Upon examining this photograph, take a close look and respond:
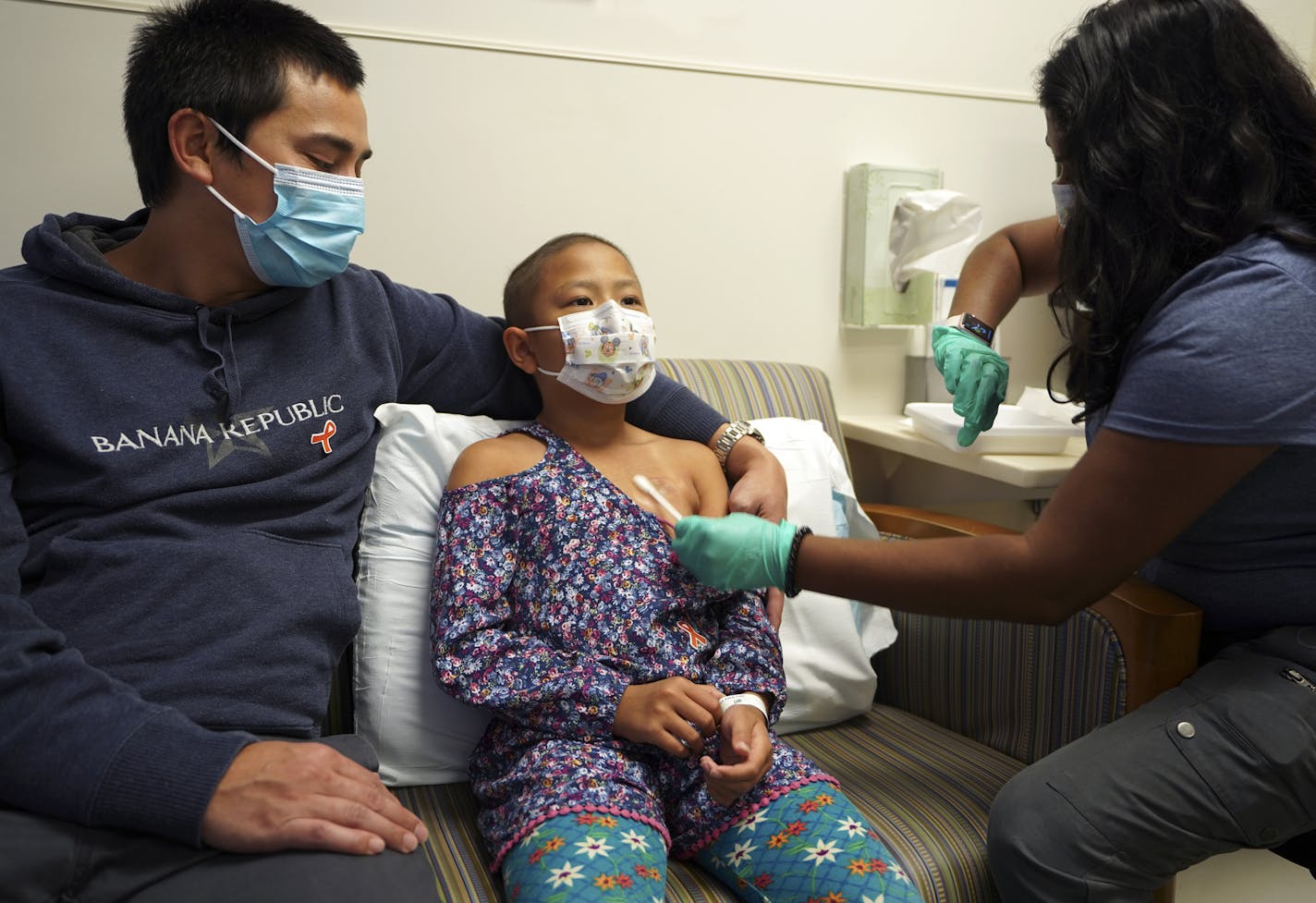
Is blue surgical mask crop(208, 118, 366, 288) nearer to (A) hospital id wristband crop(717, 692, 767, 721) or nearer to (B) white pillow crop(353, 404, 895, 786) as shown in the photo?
(B) white pillow crop(353, 404, 895, 786)

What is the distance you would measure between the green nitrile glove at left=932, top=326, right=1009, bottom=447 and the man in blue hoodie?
41 centimetres

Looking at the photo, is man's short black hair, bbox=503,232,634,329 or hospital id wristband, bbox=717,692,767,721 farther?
man's short black hair, bbox=503,232,634,329

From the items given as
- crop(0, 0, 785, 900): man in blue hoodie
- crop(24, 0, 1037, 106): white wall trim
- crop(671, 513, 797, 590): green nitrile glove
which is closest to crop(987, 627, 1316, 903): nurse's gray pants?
crop(671, 513, 797, 590): green nitrile glove

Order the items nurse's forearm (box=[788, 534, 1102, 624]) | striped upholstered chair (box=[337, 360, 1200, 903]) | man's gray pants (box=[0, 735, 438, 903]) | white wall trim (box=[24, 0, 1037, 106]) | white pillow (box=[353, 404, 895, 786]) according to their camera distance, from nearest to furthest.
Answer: man's gray pants (box=[0, 735, 438, 903]) → nurse's forearm (box=[788, 534, 1102, 624]) → striped upholstered chair (box=[337, 360, 1200, 903]) → white pillow (box=[353, 404, 895, 786]) → white wall trim (box=[24, 0, 1037, 106])

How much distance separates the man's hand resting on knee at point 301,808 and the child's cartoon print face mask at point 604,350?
2.01 feet

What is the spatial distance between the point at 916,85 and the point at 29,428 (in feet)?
6.05

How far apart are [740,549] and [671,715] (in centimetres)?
22

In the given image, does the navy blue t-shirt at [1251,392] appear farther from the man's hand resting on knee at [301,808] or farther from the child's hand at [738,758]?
the man's hand resting on knee at [301,808]

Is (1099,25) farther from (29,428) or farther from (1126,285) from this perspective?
(29,428)

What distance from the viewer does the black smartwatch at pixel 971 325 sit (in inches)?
69.0

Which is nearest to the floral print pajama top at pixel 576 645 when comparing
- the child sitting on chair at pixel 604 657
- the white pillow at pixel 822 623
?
the child sitting on chair at pixel 604 657

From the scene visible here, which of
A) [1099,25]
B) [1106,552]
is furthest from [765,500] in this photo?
[1099,25]

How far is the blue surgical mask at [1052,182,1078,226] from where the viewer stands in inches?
52.7

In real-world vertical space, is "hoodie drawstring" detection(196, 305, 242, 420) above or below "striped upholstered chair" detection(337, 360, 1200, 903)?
above
